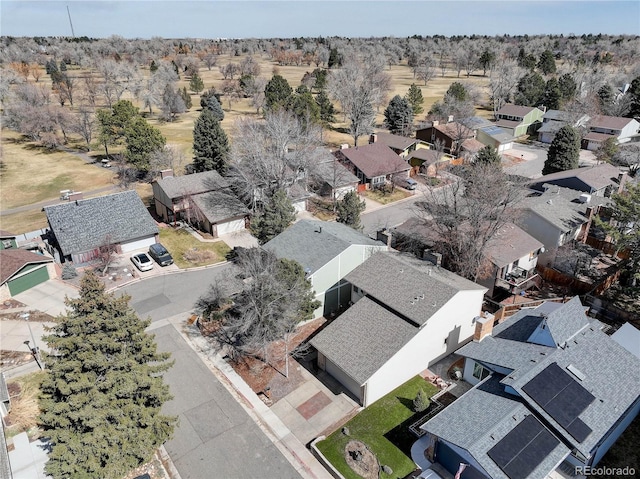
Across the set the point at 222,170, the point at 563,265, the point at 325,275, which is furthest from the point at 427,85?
the point at 325,275

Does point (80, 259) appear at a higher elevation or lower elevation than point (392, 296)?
lower

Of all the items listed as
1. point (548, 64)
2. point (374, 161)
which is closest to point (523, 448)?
point (374, 161)

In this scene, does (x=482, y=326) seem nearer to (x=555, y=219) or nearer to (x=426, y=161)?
(x=555, y=219)

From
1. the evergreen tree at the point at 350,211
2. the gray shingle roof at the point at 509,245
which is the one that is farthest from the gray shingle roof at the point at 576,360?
the evergreen tree at the point at 350,211

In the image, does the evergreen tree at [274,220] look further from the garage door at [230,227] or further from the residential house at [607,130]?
the residential house at [607,130]

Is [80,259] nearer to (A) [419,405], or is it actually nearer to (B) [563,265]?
(A) [419,405]

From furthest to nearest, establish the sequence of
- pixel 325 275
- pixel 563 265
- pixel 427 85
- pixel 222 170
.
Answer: pixel 427 85, pixel 222 170, pixel 563 265, pixel 325 275
